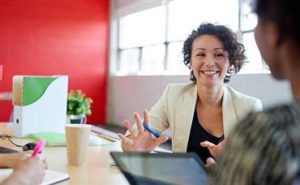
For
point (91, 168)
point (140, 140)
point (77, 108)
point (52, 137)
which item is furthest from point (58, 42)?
point (91, 168)

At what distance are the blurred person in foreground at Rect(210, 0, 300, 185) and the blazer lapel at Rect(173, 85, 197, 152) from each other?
1322 millimetres

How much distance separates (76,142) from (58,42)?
5669 mm

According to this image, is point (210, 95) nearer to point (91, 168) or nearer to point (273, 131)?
point (91, 168)

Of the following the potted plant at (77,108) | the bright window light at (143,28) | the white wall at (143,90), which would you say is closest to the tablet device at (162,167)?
the potted plant at (77,108)

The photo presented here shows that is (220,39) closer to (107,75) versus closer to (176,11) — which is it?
(176,11)

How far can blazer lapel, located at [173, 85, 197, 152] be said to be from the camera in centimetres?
192

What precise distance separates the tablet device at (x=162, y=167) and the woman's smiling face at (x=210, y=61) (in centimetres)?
102

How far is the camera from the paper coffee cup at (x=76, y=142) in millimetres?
1475

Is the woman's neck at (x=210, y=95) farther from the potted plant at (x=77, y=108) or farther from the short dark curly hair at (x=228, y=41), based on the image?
the potted plant at (x=77, y=108)

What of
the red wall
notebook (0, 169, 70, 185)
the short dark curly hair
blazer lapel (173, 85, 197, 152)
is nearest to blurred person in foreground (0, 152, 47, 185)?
notebook (0, 169, 70, 185)

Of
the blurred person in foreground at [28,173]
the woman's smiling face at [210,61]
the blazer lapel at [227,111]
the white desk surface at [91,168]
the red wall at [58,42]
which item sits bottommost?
the white desk surface at [91,168]

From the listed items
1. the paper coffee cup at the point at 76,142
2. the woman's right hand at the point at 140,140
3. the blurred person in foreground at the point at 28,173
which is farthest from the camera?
the woman's right hand at the point at 140,140

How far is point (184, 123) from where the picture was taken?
6.35ft

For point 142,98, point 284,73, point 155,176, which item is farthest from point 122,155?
point 142,98
